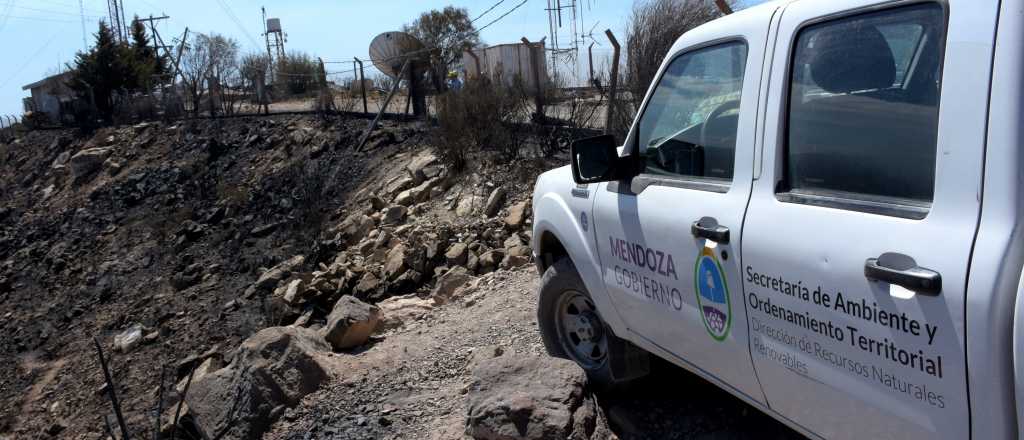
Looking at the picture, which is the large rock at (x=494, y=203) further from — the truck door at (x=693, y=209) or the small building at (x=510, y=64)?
the truck door at (x=693, y=209)

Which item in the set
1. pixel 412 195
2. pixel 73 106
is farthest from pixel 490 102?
pixel 73 106

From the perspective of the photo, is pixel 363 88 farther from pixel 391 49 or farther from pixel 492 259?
pixel 492 259

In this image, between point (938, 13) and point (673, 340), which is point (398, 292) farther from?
point (938, 13)

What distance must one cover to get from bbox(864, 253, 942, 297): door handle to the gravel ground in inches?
83.0

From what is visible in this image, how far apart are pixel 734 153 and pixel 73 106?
43.4 m

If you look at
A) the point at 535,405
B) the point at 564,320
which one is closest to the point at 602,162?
the point at 535,405

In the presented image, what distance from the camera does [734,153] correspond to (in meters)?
3.29

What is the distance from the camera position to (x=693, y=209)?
338cm

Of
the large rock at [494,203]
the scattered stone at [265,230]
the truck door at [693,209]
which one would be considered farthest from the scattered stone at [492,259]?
the scattered stone at [265,230]

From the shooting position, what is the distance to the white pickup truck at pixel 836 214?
2.13m

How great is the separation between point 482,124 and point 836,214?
12698 millimetres

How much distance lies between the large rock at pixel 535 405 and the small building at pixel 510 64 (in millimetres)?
11286

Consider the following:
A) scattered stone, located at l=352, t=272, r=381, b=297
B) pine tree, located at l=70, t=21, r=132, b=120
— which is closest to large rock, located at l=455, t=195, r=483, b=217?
scattered stone, located at l=352, t=272, r=381, b=297

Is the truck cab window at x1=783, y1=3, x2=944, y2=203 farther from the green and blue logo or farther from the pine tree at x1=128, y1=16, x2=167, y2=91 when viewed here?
the pine tree at x1=128, y1=16, x2=167, y2=91
